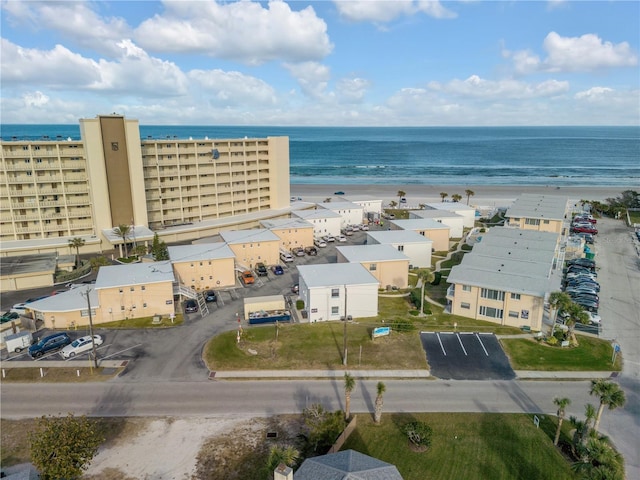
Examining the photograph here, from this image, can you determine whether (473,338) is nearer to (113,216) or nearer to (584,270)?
(584,270)

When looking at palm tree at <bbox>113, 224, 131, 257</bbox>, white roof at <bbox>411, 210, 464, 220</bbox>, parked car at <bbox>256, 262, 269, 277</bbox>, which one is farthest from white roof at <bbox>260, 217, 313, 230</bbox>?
white roof at <bbox>411, 210, 464, 220</bbox>

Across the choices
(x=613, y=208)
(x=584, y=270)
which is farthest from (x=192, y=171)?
(x=613, y=208)

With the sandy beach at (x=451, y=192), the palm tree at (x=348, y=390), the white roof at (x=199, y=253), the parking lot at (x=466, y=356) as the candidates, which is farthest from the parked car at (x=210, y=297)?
the sandy beach at (x=451, y=192)

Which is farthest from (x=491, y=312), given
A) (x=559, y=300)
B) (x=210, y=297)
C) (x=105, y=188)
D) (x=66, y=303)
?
(x=105, y=188)

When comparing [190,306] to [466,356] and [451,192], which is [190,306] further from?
[451,192]

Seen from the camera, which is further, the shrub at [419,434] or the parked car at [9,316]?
the parked car at [9,316]

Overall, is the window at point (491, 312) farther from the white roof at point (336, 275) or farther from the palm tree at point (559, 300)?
the white roof at point (336, 275)
